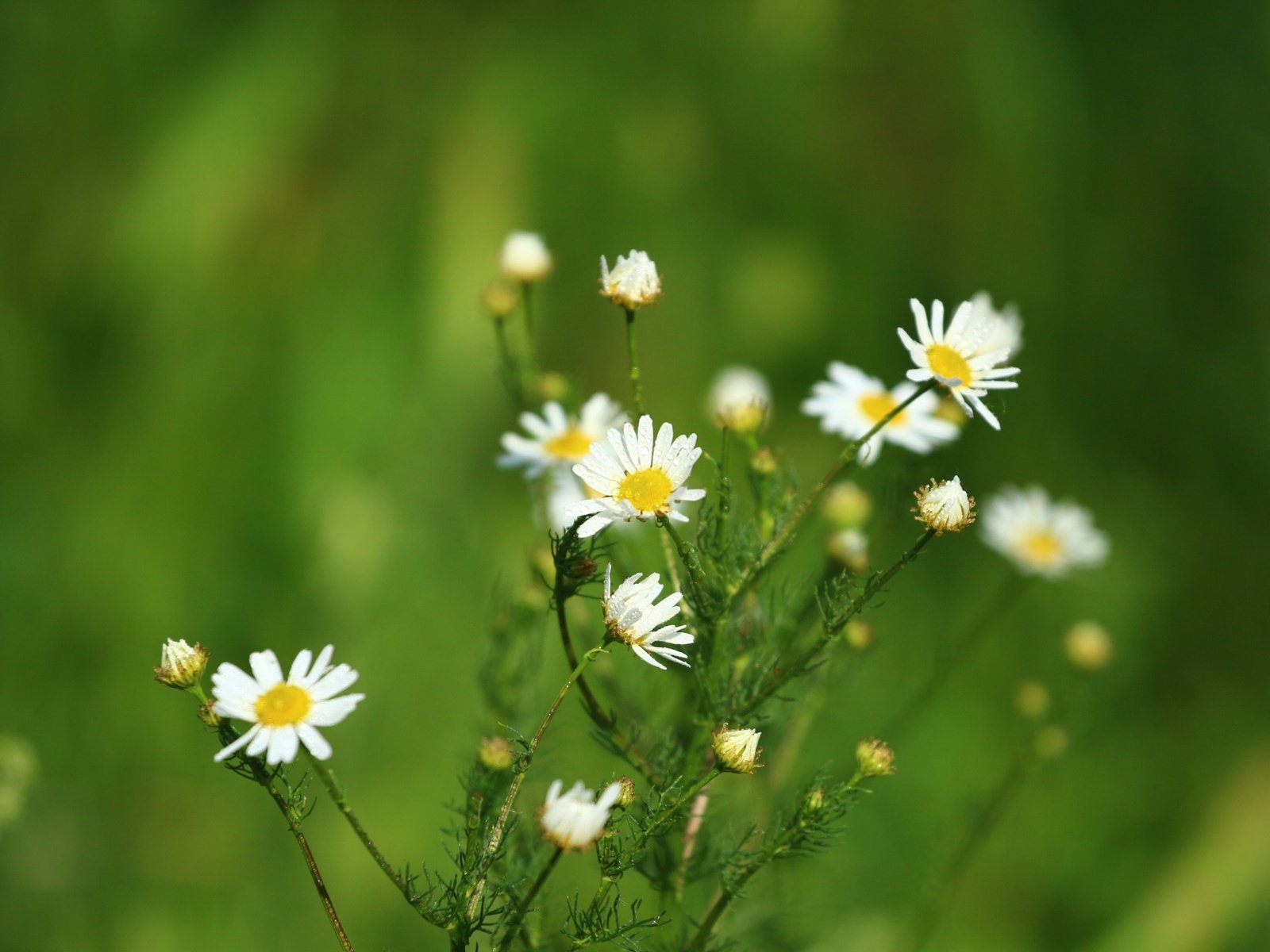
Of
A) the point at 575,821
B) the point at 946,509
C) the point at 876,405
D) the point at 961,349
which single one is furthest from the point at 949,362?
the point at 575,821

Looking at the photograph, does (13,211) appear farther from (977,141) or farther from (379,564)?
(977,141)

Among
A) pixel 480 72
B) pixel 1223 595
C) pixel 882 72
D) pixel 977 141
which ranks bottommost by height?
pixel 1223 595

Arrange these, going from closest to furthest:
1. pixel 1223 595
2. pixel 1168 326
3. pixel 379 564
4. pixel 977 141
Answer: pixel 379 564
pixel 1223 595
pixel 1168 326
pixel 977 141

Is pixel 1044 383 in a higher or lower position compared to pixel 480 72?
lower

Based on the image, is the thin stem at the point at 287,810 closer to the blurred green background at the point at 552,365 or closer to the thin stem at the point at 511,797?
the thin stem at the point at 511,797

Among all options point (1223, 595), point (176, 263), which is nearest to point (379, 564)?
point (176, 263)

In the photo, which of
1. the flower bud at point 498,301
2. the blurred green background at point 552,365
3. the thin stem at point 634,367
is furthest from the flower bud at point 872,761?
the blurred green background at point 552,365

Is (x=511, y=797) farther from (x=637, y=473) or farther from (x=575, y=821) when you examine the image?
(x=637, y=473)
